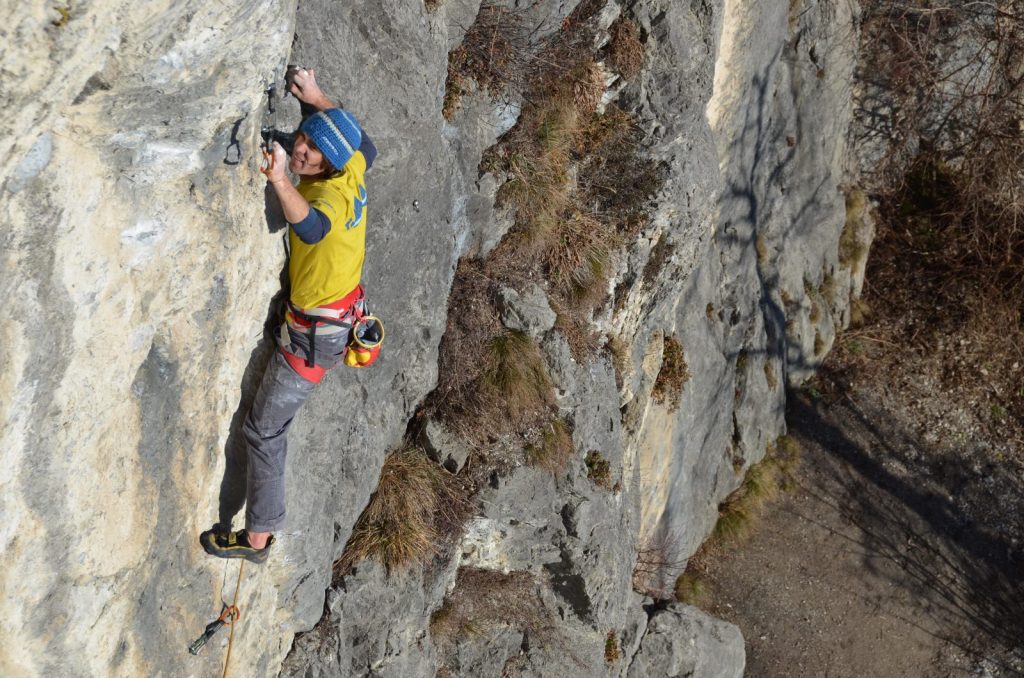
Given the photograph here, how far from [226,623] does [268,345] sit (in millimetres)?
1609

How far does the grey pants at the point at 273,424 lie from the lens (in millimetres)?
4477

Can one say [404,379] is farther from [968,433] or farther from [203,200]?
[968,433]

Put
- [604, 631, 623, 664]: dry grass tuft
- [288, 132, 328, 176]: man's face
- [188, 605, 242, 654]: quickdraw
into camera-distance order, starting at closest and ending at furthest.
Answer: [288, 132, 328, 176]: man's face, [188, 605, 242, 654]: quickdraw, [604, 631, 623, 664]: dry grass tuft

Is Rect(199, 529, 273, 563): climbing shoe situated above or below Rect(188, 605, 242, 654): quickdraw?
above

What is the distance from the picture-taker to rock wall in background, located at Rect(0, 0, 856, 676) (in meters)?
3.23

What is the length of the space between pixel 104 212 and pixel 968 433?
13.4 metres

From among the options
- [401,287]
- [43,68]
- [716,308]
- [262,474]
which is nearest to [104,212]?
[43,68]

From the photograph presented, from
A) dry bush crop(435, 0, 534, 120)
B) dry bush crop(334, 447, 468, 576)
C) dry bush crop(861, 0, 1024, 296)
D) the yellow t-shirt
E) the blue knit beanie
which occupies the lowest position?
dry bush crop(334, 447, 468, 576)

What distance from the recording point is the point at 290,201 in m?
3.93

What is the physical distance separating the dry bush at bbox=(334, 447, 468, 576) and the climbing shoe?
1.29 meters

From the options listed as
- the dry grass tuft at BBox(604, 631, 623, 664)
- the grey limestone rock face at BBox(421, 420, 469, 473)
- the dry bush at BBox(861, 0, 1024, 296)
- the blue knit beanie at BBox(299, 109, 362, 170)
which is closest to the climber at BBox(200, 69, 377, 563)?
the blue knit beanie at BBox(299, 109, 362, 170)

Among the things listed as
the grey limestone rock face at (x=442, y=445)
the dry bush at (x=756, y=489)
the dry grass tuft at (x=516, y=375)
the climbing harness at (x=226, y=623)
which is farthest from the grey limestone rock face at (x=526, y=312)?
the dry bush at (x=756, y=489)

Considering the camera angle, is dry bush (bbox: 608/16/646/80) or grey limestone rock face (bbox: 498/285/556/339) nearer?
grey limestone rock face (bbox: 498/285/556/339)

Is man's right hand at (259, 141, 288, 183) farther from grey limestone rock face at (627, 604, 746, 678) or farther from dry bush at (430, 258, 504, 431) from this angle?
grey limestone rock face at (627, 604, 746, 678)
